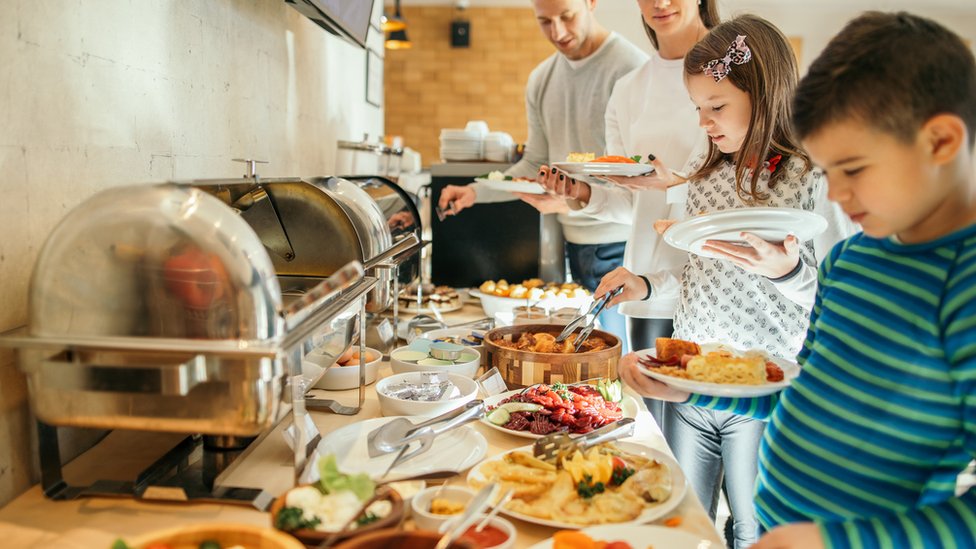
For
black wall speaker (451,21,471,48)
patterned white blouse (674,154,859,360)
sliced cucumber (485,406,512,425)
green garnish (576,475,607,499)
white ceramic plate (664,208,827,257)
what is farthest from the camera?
black wall speaker (451,21,471,48)

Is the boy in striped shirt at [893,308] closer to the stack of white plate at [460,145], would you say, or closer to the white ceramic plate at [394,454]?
the white ceramic plate at [394,454]

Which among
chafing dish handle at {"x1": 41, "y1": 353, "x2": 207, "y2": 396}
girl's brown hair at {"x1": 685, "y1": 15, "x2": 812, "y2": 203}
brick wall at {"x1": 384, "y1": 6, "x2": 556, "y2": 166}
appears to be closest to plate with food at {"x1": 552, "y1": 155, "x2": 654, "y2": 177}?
girl's brown hair at {"x1": 685, "y1": 15, "x2": 812, "y2": 203}

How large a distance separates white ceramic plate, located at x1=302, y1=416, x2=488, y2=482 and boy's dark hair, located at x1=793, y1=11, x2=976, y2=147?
880 millimetres

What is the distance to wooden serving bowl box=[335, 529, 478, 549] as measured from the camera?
102 cm

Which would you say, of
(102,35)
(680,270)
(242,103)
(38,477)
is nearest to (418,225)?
(242,103)

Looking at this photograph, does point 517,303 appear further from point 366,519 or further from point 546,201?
point 366,519

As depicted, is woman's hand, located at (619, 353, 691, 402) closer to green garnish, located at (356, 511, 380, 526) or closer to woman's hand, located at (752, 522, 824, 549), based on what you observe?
woman's hand, located at (752, 522, 824, 549)

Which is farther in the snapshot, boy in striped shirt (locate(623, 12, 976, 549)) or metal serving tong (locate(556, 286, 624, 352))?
metal serving tong (locate(556, 286, 624, 352))

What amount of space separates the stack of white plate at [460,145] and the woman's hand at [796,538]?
346 centimetres

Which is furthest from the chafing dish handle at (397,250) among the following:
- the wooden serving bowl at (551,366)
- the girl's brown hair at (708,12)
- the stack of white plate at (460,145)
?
the stack of white plate at (460,145)

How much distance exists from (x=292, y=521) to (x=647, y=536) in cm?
54

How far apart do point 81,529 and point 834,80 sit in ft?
4.35

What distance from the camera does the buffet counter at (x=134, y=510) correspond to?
48.1 inches

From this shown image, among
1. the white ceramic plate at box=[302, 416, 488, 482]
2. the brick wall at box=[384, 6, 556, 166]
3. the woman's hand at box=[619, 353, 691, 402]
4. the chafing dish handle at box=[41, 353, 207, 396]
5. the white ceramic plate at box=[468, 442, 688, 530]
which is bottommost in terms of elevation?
the white ceramic plate at box=[302, 416, 488, 482]
